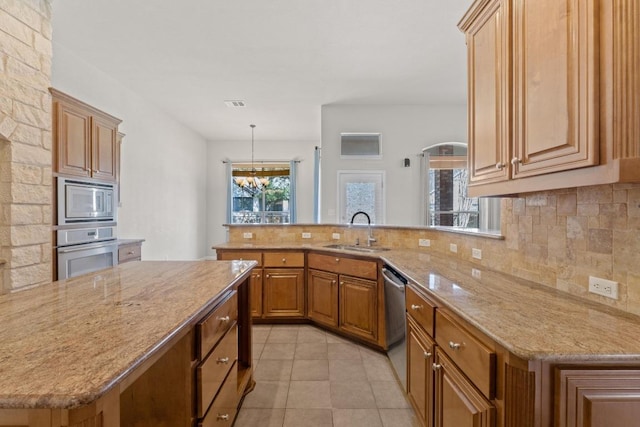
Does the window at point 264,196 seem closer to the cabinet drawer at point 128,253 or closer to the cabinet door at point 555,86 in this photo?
the cabinet drawer at point 128,253

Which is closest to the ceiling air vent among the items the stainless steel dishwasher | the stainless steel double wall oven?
the stainless steel dishwasher

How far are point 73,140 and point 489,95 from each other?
3.26 m

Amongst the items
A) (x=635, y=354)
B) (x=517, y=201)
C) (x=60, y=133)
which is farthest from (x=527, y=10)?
(x=60, y=133)

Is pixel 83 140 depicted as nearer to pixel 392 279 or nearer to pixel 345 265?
pixel 345 265

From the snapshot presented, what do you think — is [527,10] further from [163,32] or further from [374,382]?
[163,32]

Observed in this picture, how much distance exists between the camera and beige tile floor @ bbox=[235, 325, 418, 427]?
1.85 metres

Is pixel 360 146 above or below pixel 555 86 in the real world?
above

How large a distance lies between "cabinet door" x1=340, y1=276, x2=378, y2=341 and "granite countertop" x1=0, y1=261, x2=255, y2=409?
1408 mm

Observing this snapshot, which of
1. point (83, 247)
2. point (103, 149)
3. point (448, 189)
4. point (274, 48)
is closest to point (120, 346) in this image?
point (83, 247)

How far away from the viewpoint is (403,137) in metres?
4.74

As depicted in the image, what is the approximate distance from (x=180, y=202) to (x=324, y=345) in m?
4.31

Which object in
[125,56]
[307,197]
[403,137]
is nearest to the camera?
[125,56]

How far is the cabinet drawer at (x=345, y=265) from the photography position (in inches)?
105

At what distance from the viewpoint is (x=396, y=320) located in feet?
7.25
